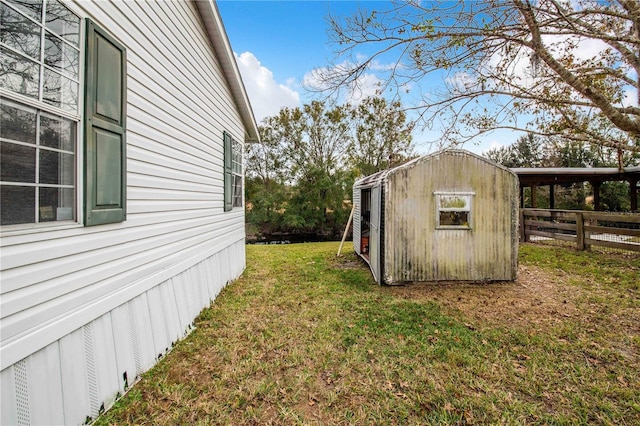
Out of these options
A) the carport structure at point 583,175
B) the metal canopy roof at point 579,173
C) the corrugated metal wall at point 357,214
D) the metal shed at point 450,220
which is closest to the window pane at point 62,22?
the metal shed at point 450,220

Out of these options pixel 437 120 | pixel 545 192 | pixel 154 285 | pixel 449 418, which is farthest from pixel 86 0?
pixel 545 192

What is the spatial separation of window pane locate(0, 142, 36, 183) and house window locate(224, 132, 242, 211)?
4.31m

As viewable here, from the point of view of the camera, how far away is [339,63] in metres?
5.05

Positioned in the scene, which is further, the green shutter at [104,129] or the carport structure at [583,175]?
the carport structure at [583,175]

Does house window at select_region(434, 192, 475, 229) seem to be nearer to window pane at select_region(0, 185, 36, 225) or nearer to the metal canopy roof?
the metal canopy roof

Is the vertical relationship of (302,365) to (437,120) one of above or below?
below

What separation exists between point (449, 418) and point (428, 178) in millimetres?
4704

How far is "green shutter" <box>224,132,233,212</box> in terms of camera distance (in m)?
6.26

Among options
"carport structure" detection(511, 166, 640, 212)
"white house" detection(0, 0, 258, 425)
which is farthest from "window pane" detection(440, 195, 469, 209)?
"carport structure" detection(511, 166, 640, 212)

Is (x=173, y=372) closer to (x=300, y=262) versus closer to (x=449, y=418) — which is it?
(x=449, y=418)

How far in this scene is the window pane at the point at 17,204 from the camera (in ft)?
5.60

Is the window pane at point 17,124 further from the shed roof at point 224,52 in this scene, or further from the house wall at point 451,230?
the house wall at point 451,230

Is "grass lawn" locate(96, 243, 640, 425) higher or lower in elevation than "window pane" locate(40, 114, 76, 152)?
lower

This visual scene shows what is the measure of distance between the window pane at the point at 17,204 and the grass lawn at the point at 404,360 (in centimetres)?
172
